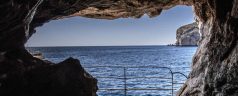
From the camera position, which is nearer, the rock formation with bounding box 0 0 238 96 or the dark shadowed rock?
the rock formation with bounding box 0 0 238 96

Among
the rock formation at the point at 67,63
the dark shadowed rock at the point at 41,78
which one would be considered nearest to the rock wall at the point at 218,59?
the rock formation at the point at 67,63

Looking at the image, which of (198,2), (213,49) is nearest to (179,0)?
(198,2)

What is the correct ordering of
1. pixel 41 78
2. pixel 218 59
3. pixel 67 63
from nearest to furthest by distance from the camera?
pixel 218 59, pixel 41 78, pixel 67 63

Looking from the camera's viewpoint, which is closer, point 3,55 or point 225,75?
point 225,75

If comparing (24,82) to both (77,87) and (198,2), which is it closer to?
(77,87)

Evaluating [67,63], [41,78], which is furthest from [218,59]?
[41,78]

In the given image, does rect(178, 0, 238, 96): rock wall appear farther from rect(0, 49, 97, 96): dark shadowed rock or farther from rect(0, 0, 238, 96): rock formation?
rect(0, 49, 97, 96): dark shadowed rock

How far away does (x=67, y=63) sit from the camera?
12.5 m

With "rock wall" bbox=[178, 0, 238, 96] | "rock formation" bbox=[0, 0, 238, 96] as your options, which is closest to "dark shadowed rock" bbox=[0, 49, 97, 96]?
"rock formation" bbox=[0, 0, 238, 96]

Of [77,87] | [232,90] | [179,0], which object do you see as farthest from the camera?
[179,0]

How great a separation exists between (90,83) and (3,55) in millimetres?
3035

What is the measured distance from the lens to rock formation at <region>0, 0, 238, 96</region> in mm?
9570

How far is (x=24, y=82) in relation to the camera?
11.5 meters

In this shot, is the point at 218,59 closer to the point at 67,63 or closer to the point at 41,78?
the point at 67,63
